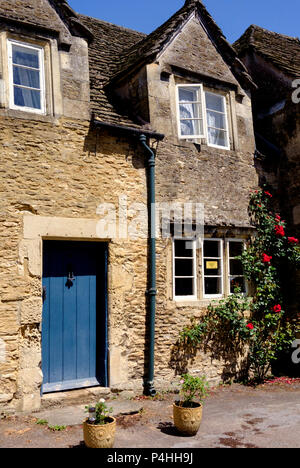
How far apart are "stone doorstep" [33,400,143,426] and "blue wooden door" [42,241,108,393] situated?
1.27ft

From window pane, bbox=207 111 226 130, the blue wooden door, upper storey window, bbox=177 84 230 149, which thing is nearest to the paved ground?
the blue wooden door

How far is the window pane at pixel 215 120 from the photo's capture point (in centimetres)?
926

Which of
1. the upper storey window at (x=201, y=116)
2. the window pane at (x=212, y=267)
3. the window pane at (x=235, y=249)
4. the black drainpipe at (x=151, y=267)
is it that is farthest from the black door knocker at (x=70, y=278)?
the window pane at (x=235, y=249)

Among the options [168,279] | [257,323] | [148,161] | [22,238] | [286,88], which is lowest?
[257,323]

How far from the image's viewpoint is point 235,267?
30.1 feet

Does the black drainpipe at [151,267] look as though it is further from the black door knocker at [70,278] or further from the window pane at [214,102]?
the window pane at [214,102]

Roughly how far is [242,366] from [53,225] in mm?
4759

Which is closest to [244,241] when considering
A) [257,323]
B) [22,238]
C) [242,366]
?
[257,323]

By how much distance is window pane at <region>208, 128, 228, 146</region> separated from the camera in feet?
30.2

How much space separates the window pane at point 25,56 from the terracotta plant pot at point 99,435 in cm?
562

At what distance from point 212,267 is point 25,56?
506cm

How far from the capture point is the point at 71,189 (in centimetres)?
716

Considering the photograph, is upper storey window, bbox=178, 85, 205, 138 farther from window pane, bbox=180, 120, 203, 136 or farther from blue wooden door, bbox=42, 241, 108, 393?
blue wooden door, bbox=42, 241, 108, 393
